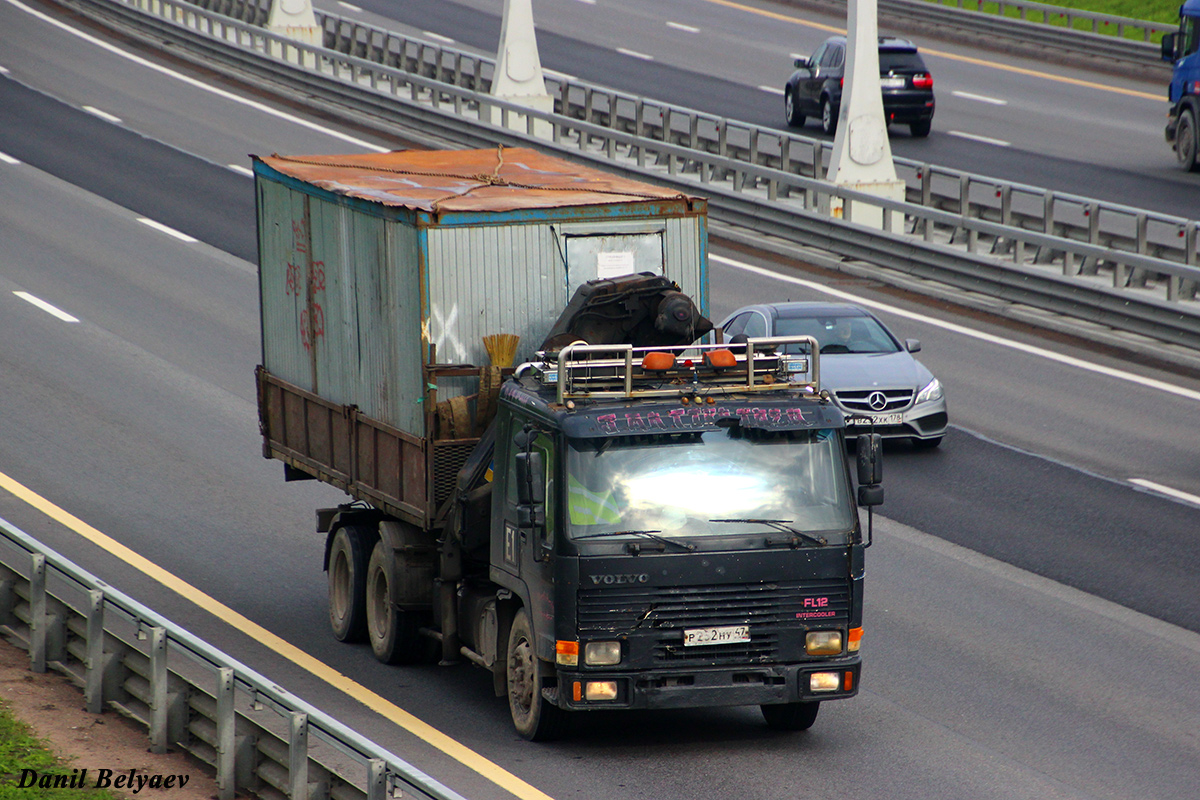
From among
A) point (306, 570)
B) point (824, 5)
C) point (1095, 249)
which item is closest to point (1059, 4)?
point (824, 5)

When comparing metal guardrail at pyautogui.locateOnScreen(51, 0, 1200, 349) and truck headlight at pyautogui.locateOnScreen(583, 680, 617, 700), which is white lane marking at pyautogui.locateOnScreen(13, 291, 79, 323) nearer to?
metal guardrail at pyautogui.locateOnScreen(51, 0, 1200, 349)

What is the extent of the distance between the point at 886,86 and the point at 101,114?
16214 millimetres

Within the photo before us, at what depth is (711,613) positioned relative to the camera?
10.9 metres

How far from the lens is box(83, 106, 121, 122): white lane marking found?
1491 inches

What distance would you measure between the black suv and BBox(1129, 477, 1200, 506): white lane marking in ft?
71.1

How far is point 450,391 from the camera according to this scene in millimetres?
12438

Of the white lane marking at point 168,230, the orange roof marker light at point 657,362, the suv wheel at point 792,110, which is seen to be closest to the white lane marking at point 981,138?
the suv wheel at point 792,110

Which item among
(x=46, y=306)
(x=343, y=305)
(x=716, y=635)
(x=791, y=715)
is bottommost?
(x=791, y=715)

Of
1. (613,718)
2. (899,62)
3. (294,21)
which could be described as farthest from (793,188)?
(613,718)

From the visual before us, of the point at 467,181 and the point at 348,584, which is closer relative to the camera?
the point at 467,181

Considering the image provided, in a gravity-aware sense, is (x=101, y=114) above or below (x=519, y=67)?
below

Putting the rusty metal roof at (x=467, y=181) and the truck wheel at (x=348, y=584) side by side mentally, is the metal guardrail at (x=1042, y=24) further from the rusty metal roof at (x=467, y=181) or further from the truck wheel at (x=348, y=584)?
the truck wheel at (x=348, y=584)

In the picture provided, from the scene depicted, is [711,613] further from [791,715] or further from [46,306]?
[46,306]

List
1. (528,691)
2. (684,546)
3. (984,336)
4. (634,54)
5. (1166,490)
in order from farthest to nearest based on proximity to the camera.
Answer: (634,54) < (984,336) < (1166,490) < (528,691) < (684,546)
